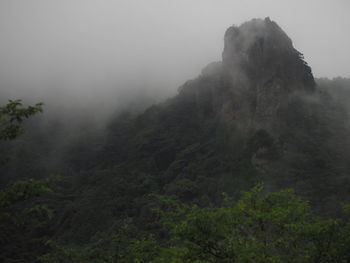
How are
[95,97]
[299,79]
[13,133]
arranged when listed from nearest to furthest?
[13,133], [299,79], [95,97]

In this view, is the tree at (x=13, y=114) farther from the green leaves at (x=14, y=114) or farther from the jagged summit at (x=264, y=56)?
the jagged summit at (x=264, y=56)

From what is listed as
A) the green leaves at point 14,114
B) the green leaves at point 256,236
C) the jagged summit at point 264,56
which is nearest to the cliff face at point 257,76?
the jagged summit at point 264,56

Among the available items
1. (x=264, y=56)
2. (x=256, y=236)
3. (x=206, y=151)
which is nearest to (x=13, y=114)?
(x=256, y=236)

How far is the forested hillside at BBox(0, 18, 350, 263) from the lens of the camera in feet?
231

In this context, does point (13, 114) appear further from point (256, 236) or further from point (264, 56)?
point (264, 56)

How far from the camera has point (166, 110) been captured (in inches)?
4601

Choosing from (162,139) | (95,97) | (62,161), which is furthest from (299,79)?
(95,97)

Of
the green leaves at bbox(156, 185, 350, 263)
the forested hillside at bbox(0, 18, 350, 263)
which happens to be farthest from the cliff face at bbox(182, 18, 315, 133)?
the green leaves at bbox(156, 185, 350, 263)

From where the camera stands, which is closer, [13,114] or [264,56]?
[13,114]

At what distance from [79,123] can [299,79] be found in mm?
69693

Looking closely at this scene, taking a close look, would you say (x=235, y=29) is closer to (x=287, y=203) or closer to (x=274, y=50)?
(x=274, y=50)

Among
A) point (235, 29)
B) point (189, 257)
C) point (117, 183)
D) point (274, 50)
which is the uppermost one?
point (235, 29)

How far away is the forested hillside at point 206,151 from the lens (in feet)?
231

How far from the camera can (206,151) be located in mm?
94562
